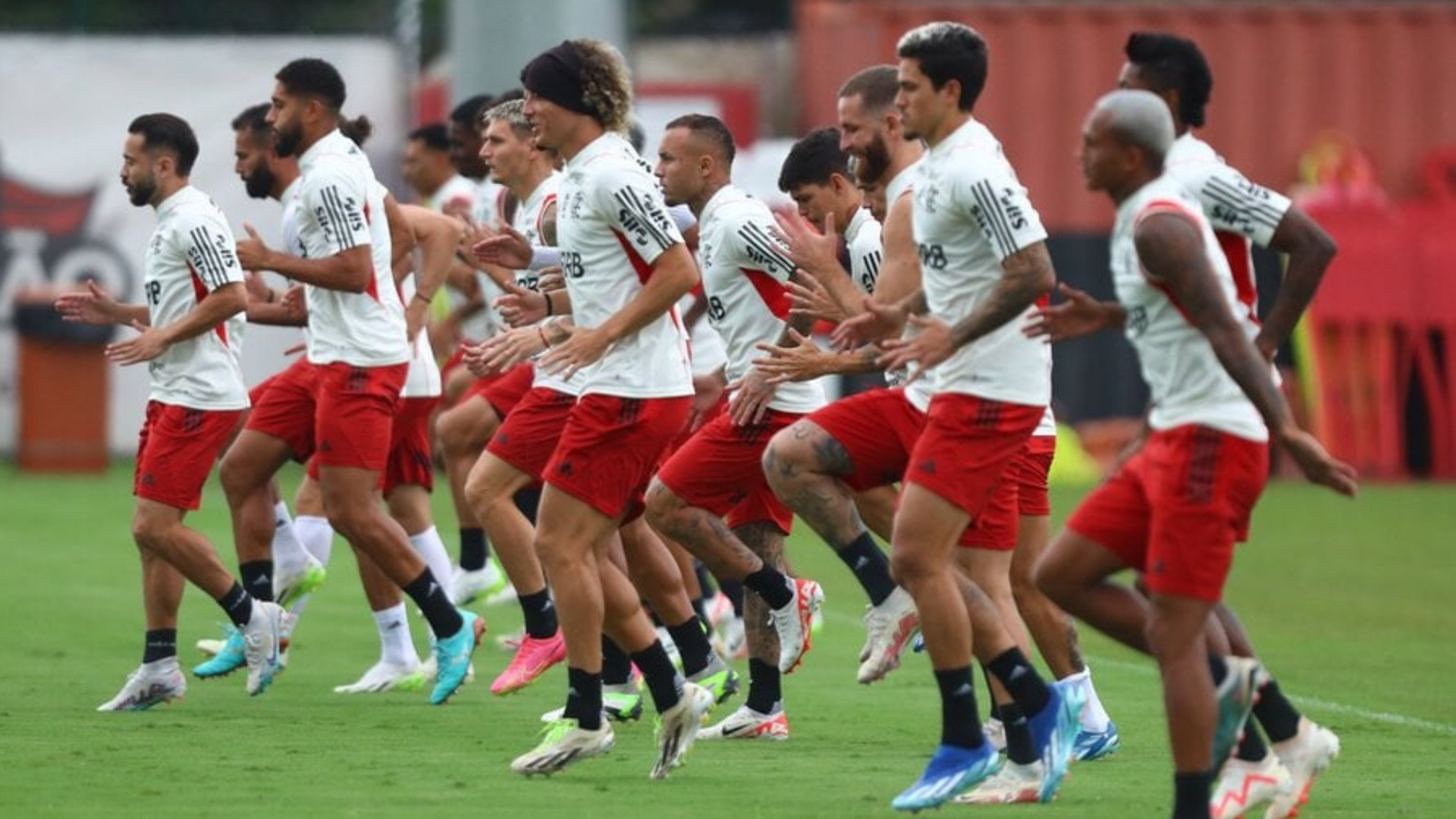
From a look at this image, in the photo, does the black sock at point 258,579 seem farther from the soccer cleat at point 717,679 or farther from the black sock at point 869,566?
the black sock at point 869,566

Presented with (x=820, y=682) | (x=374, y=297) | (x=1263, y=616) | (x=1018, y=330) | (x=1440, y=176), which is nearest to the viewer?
(x=1018, y=330)

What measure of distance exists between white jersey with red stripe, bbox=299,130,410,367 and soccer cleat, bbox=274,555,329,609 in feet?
5.50

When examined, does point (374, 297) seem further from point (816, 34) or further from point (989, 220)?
point (816, 34)

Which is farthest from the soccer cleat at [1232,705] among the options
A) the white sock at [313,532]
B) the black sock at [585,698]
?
the white sock at [313,532]

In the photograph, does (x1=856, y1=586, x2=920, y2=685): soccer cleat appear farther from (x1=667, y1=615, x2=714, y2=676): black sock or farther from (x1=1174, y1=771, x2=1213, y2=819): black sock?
(x1=1174, y1=771, x2=1213, y2=819): black sock

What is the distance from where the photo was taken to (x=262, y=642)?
10695 mm

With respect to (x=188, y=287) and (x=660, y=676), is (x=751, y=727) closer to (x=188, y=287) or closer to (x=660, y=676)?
(x=660, y=676)

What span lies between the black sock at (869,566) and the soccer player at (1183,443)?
2428mm

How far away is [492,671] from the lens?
39.4 feet

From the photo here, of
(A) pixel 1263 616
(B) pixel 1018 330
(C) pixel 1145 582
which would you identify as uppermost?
(B) pixel 1018 330

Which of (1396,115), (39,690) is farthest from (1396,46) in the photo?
(39,690)

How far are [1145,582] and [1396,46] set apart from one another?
807 inches

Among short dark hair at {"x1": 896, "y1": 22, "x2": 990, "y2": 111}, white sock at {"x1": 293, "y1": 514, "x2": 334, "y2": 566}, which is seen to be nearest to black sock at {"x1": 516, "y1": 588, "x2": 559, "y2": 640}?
white sock at {"x1": 293, "y1": 514, "x2": 334, "y2": 566}

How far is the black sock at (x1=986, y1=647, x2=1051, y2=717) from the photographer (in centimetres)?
820
